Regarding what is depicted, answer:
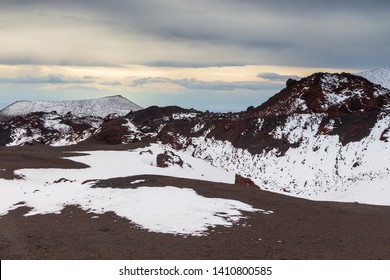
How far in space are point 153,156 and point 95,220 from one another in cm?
2878

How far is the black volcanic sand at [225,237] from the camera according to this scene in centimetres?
1288

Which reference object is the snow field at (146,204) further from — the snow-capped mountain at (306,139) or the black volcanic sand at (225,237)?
the snow-capped mountain at (306,139)

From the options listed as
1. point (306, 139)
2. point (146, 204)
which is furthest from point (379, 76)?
point (146, 204)

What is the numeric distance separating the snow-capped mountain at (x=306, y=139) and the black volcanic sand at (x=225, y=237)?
58.5 feet

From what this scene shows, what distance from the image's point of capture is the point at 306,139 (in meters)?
53.8

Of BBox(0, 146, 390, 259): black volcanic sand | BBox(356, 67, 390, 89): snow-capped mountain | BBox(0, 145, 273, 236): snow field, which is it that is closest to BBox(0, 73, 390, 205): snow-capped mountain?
BBox(0, 146, 390, 259): black volcanic sand

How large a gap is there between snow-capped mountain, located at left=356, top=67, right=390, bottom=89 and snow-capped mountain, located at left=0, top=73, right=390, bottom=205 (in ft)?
173

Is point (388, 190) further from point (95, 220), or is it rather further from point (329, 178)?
point (95, 220)

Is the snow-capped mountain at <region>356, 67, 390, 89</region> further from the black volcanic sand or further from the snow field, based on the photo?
the snow field

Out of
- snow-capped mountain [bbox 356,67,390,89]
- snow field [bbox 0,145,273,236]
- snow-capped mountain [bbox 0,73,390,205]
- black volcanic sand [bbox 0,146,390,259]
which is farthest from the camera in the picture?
snow-capped mountain [bbox 356,67,390,89]

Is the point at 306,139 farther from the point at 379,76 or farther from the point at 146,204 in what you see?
the point at 379,76

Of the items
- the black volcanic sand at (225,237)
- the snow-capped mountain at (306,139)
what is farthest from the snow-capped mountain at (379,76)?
the black volcanic sand at (225,237)

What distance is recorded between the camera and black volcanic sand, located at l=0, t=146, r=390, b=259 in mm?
12875

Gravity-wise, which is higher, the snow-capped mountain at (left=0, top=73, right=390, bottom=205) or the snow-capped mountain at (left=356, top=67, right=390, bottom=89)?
the snow-capped mountain at (left=356, top=67, right=390, bottom=89)
